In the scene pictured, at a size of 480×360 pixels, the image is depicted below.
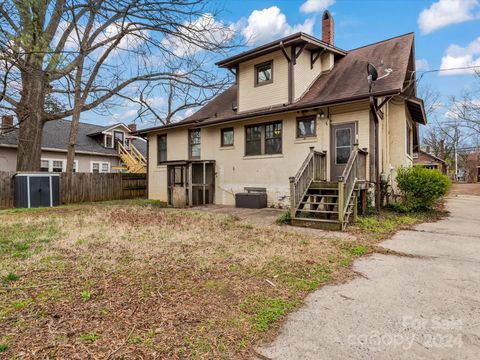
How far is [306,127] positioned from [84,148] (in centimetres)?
1867

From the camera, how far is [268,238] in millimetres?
5738

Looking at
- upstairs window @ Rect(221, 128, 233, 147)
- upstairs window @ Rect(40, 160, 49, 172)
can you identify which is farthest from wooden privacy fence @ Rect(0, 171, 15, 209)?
upstairs window @ Rect(221, 128, 233, 147)

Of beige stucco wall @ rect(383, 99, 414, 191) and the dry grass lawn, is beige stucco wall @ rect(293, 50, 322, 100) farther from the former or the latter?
the dry grass lawn

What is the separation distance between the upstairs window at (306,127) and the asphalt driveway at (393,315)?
6.12m

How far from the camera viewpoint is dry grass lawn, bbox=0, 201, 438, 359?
88.3 inches

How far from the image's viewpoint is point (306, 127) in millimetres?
10195

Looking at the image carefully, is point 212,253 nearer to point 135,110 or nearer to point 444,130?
point 135,110

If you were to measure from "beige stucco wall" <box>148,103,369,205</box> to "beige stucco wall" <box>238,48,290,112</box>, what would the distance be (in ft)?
2.39

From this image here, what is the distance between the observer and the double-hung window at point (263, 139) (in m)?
10.9

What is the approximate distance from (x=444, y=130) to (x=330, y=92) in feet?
143

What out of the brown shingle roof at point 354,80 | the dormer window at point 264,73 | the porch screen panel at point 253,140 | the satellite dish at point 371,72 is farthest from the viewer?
the porch screen panel at point 253,140

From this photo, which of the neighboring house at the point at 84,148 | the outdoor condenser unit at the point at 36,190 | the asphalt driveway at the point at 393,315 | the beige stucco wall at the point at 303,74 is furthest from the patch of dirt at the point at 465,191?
the outdoor condenser unit at the point at 36,190

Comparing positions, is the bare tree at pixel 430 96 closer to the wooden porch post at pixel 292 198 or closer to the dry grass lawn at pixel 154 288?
the wooden porch post at pixel 292 198

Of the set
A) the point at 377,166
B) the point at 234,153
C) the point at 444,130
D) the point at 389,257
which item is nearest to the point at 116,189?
the point at 234,153
